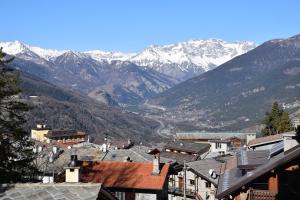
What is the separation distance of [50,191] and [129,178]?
114 feet

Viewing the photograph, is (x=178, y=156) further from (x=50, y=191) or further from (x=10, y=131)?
(x=50, y=191)

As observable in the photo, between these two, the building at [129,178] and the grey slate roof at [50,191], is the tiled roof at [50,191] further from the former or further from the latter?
the building at [129,178]

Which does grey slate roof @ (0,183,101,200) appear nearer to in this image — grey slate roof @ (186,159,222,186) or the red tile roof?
the red tile roof

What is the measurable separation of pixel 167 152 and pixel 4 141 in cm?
8182

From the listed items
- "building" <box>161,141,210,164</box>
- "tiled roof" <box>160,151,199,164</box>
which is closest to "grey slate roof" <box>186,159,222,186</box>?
"tiled roof" <box>160,151,199,164</box>

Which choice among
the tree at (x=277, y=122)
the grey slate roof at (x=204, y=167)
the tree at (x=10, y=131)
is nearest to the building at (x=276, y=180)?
the tree at (x=10, y=131)

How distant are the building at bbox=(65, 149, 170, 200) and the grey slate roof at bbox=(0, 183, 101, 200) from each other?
29.9 metres

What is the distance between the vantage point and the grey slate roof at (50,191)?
21.5 meters

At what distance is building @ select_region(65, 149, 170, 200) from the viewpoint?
53562 millimetres

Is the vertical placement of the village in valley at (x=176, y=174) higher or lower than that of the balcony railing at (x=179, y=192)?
higher

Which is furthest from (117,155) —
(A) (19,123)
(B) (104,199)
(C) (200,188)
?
(B) (104,199)

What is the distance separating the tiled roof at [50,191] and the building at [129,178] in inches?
1178

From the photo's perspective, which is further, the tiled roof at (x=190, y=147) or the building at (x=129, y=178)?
the tiled roof at (x=190, y=147)

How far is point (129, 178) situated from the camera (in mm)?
56250
